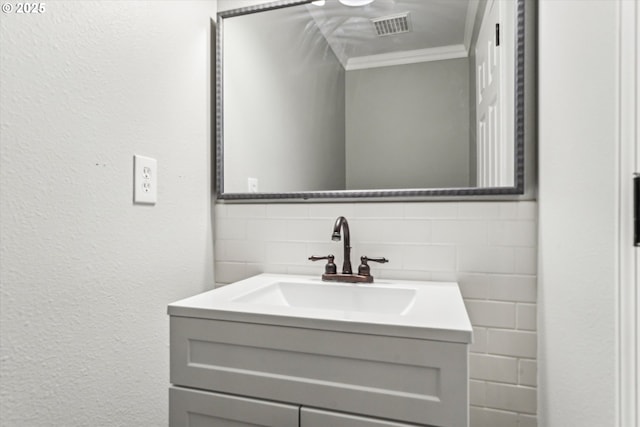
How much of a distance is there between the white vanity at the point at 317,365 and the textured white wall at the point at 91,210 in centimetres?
18

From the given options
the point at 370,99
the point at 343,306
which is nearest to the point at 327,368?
the point at 343,306

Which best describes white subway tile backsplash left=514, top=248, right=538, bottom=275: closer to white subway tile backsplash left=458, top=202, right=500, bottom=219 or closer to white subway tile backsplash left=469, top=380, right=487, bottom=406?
white subway tile backsplash left=458, top=202, right=500, bottom=219

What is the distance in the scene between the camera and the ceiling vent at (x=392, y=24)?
48.7 inches

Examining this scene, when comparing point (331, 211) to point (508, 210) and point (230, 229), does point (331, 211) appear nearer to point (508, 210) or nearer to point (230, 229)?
point (230, 229)

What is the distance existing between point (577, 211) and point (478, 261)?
448mm

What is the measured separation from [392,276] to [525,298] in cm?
39

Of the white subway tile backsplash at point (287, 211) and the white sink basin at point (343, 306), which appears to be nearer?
the white sink basin at point (343, 306)

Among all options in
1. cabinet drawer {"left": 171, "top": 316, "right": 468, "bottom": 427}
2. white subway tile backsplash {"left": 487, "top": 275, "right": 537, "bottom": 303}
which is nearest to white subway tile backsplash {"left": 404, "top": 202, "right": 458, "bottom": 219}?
white subway tile backsplash {"left": 487, "top": 275, "right": 537, "bottom": 303}

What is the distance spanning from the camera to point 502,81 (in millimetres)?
1122

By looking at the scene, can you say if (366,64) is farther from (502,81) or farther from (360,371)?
(360,371)

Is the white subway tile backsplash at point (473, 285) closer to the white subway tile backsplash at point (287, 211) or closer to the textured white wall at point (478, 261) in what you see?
the textured white wall at point (478, 261)

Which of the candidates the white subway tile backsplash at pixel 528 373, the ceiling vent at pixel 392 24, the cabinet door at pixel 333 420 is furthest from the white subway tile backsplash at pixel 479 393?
the ceiling vent at pixel 392 24

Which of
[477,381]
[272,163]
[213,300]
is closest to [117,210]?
[213,300]

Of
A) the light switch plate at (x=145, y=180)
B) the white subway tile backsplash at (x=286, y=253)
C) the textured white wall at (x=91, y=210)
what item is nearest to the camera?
the textured white wall at (x=91, y=210)
